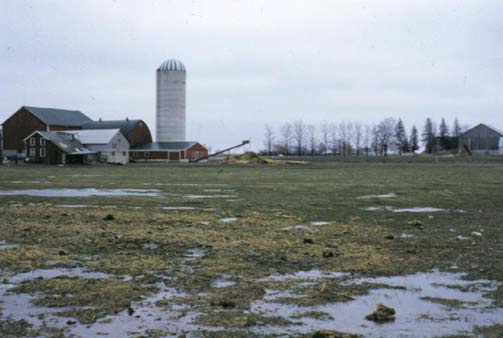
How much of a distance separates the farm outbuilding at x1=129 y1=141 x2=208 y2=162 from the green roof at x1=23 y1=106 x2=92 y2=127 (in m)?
14.7

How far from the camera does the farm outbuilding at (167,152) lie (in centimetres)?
9788

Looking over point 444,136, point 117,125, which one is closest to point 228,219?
point 117,125

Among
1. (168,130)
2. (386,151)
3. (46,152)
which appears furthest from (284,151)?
(46,152)

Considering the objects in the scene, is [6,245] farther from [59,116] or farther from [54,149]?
[59,116]

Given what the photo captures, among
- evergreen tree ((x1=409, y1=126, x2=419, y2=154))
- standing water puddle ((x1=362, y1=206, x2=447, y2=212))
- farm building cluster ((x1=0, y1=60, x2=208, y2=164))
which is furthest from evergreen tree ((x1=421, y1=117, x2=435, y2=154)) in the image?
standing water puddle ((x1=362, y1=206, x2=447, y2=212))

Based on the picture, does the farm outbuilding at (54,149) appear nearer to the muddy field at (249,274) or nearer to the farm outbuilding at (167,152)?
the farm outbuilding at (167,152)

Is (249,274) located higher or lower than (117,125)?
lower

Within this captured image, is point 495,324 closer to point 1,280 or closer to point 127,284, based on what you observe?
point 127,284

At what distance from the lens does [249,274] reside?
27.0ft

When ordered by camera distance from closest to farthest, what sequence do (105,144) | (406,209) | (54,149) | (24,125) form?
(406,209)
(54,149)
(105,144)
(24,125)

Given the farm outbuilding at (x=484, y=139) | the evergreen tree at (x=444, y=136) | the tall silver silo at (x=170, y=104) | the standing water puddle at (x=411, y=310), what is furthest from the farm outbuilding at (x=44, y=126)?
the standing water puddle at (x=411, y=310)

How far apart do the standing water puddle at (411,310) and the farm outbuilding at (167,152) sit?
90.9 meters

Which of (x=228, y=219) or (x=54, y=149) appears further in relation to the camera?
(x=54, y=149)

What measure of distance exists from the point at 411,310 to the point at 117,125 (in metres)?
105
